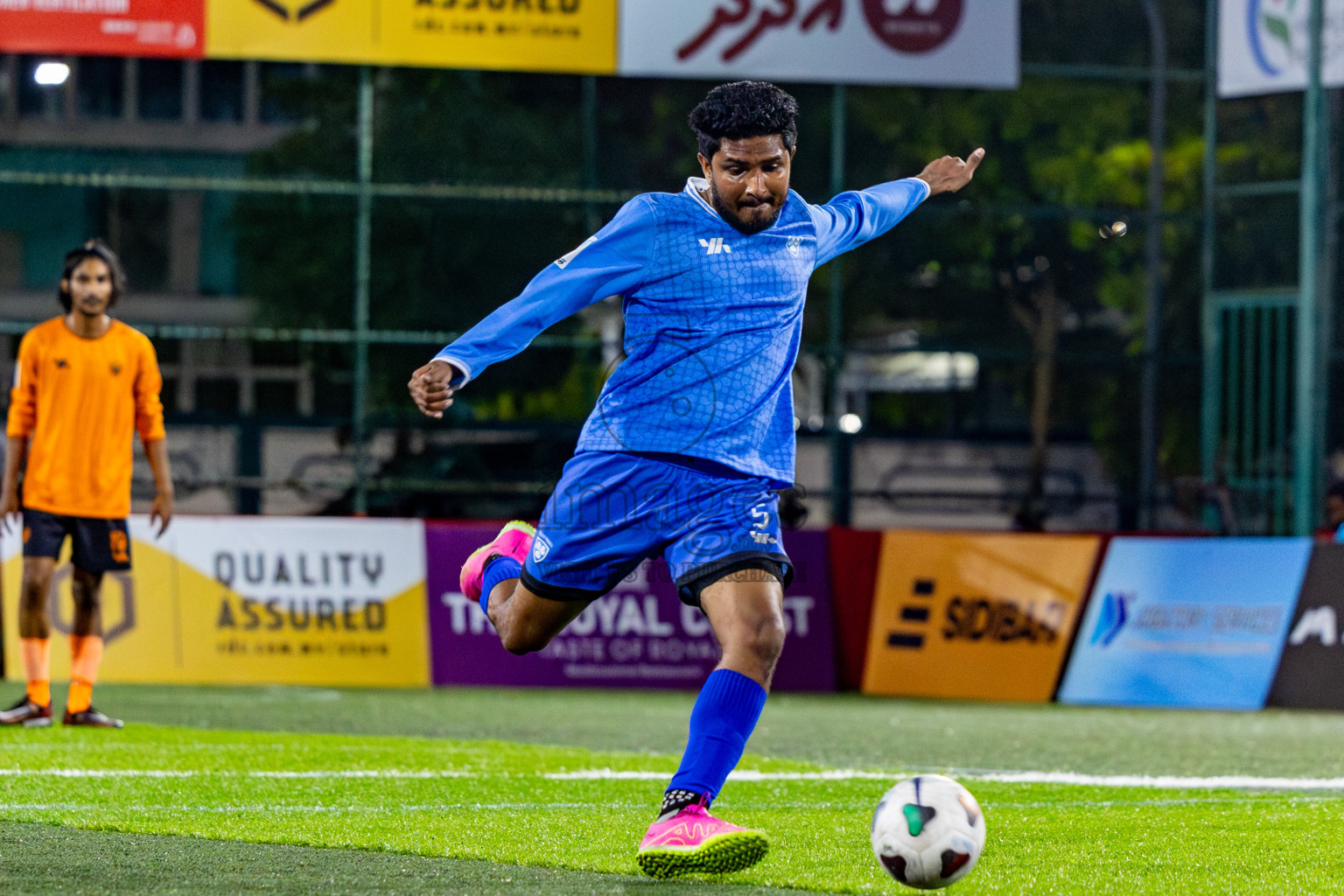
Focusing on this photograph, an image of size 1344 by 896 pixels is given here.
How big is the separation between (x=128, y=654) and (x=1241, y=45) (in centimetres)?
1040

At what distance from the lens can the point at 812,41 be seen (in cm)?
1658

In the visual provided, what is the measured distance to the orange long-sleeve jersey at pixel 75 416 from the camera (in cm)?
935

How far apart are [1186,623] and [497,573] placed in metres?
7.38

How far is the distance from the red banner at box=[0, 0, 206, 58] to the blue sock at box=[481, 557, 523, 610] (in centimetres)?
1066

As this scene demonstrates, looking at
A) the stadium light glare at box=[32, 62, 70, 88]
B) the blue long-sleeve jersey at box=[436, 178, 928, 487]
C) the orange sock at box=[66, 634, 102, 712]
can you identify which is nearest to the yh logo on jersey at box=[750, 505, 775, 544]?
the blue long-sleeve jersey at box=[436, 178, 928, 487]

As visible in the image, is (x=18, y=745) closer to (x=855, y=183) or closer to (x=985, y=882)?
(x=985, y=882)

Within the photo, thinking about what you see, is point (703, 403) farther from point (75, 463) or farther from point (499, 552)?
point (75, 463)

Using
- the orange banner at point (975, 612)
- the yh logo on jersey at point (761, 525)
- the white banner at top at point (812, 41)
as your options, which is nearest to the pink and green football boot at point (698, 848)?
the yh logo on jersey at point (761, 525)

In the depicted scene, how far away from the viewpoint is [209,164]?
16.8 m

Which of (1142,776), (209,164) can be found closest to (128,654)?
(209,164)

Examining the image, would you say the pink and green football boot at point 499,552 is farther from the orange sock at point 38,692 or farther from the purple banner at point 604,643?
the purple banner at point 604,643

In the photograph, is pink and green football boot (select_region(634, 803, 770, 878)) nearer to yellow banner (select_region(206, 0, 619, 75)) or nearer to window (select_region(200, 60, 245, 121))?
yellow banner (select_region(206, 0, 619, 75))

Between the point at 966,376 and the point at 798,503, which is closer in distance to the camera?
the point at 798,503

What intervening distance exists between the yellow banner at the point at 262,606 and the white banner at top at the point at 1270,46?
8261 millimetres
